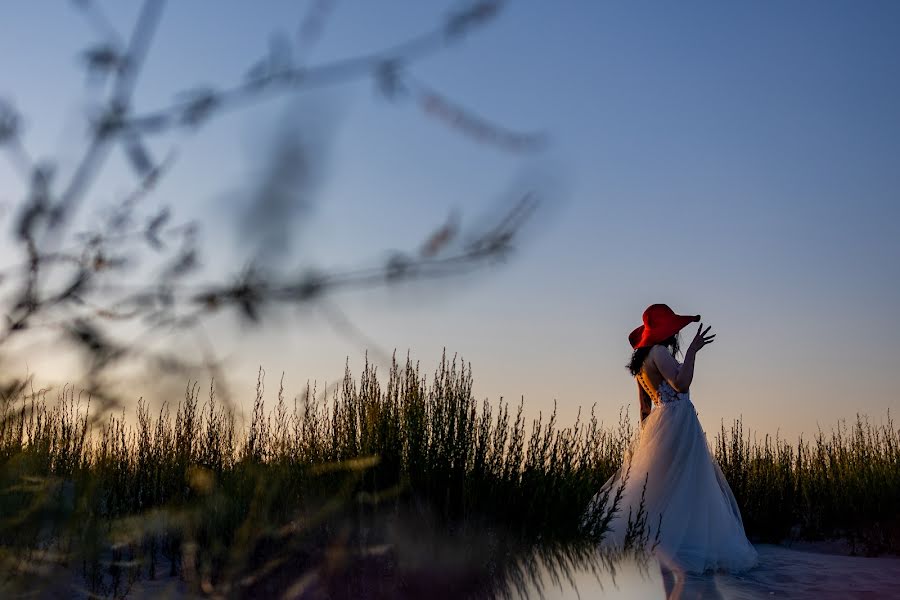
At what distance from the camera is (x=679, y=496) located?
6250mm

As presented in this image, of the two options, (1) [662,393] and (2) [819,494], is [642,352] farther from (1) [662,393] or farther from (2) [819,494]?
(2) [819,494]

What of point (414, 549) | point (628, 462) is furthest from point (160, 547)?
point (628, 462)

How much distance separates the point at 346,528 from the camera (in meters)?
4.63

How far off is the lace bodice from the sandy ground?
4.44 feet

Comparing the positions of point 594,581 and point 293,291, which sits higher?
point 293,291

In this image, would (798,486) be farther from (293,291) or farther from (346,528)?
(293,291)

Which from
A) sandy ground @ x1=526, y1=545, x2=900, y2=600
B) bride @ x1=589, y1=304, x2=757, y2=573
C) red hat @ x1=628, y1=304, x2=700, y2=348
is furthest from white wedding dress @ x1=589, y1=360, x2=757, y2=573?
red hat @ x1=628, y1=304, x2=700, y2=348

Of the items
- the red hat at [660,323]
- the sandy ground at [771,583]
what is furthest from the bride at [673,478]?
the sandy ground at [771,583]

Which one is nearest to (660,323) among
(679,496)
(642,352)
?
(642,352)

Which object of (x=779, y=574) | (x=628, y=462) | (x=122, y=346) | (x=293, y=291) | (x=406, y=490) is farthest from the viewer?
(x=628, y=462)

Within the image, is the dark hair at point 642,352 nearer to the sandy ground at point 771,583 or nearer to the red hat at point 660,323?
the red hat at point 660,323

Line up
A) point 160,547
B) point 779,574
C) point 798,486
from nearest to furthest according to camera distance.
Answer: point 160,547 < point 779,574 < point 798,486

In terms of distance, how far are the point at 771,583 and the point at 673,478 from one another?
98 centimetres

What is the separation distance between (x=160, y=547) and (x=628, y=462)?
3551 millimetres
